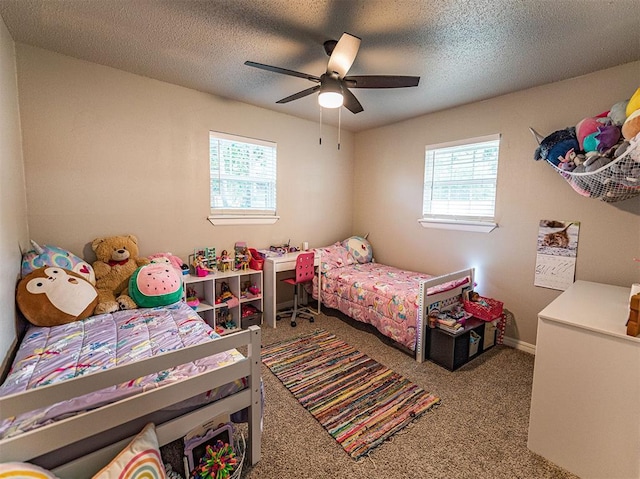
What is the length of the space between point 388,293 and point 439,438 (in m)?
1.29

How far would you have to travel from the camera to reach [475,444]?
171cm

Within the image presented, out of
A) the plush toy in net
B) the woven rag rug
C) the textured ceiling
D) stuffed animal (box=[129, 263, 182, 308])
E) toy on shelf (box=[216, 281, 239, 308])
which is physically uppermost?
the textured ceiling

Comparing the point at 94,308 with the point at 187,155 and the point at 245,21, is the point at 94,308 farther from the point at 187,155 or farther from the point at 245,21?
the point at 245,21

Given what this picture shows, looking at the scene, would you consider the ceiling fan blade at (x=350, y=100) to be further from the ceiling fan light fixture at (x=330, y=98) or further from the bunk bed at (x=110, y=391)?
the bunk bed at (x=110, y=391)

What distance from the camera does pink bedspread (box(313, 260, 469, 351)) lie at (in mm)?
2654

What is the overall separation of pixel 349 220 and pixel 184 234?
8.06 ft

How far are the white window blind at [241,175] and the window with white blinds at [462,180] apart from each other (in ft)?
6.47

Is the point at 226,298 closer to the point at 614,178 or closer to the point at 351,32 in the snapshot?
the point at 351,32

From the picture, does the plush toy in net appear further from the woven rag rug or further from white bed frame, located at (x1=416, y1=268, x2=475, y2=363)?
white bed frame, located at (x1=416, y1=268, x2=475, y2=363)

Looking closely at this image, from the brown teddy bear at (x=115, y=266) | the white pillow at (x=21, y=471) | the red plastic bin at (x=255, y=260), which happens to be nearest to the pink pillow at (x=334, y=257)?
the red plastic bin at (x=255, y=260)

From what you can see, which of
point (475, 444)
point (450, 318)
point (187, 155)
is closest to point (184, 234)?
point (187, 155)

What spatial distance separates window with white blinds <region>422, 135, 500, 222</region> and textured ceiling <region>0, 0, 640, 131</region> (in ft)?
2.13

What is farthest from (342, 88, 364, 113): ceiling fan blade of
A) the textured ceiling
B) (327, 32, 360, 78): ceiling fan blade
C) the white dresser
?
the white dresser

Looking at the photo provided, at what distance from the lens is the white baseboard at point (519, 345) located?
2.81 m
